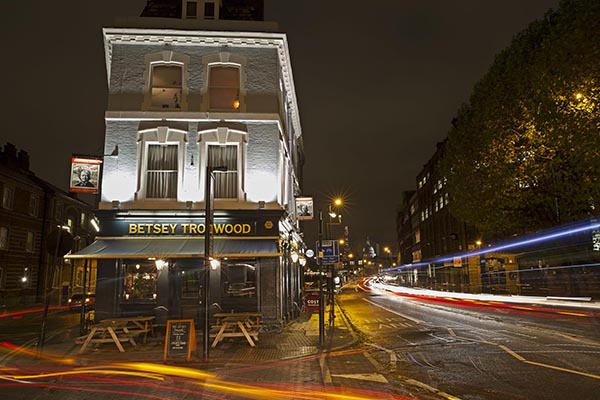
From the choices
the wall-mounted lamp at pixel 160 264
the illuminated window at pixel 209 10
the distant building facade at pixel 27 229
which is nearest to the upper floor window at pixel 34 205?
the distant building facade at pixel 27 229

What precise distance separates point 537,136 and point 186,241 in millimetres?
16795

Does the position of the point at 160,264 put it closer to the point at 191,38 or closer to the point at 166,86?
the point at 166,86

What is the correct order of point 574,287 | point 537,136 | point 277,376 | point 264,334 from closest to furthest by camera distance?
point 277,376
point 264,334
point 537,136
point 574,287

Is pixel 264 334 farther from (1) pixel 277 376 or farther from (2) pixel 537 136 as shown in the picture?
(2) pixel 537 136

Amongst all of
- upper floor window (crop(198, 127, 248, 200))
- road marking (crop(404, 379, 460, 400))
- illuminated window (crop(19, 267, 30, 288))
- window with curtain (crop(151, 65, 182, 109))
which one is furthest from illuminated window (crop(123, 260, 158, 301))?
illuminated window (crop(19, 267, 30, 288))

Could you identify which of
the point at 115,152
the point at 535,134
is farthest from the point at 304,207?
the point at 535,134

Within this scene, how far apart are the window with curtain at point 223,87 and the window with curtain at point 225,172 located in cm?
182

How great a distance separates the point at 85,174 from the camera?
16.9m

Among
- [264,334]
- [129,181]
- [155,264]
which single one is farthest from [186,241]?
[264,334]

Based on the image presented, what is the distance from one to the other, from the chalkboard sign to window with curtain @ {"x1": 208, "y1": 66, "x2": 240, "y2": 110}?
995 centimetres

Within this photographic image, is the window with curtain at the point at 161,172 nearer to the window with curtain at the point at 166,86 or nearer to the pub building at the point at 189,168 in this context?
the pub building at the point at 189,168

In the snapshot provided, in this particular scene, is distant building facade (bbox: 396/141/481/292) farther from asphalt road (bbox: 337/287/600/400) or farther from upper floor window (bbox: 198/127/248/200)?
upper floor window (bbox: 198/127/248/200)

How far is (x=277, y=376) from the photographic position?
9.66m

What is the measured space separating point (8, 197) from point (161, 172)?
28.8 metres
